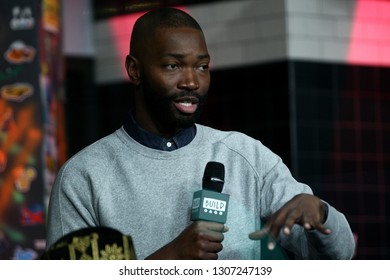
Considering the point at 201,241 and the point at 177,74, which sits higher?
the point at 177,74

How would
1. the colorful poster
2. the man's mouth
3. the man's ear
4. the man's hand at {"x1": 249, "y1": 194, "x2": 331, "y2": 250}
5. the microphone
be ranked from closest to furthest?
1. the man's hand at {"x1": 249, "y1": 194, "x2": 331, "y2": 250}
2. the microphone
3. the man's mouth
4. the man's ear
5. the colorful poster

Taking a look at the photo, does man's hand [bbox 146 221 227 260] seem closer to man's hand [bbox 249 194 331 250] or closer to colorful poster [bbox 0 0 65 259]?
man's hand [bbox 249 194 331 250]

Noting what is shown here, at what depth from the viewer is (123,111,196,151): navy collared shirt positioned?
209 cm

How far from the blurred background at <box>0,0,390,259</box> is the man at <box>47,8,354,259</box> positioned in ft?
7.83

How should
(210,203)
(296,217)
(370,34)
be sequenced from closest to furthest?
(296,217)
(210,203)
(370,34)

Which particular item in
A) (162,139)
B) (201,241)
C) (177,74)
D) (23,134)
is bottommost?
(23,134)

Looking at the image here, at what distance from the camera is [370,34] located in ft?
16.1

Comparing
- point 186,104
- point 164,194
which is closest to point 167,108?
point 186,104

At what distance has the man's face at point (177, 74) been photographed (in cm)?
202

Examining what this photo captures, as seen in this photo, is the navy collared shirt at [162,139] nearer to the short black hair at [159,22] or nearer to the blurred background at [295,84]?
the short black hair at [159,22]

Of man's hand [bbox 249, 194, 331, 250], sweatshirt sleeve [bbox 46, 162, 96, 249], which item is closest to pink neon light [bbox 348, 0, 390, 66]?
sweatshirt sleeve [bbox 46, 162, 96, 249]

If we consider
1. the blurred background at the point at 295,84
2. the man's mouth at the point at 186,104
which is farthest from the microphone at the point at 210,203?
the blurred background at the point at 295,84

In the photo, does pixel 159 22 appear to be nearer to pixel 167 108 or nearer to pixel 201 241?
pixel 167 108

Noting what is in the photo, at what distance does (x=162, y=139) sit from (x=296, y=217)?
41 cm
